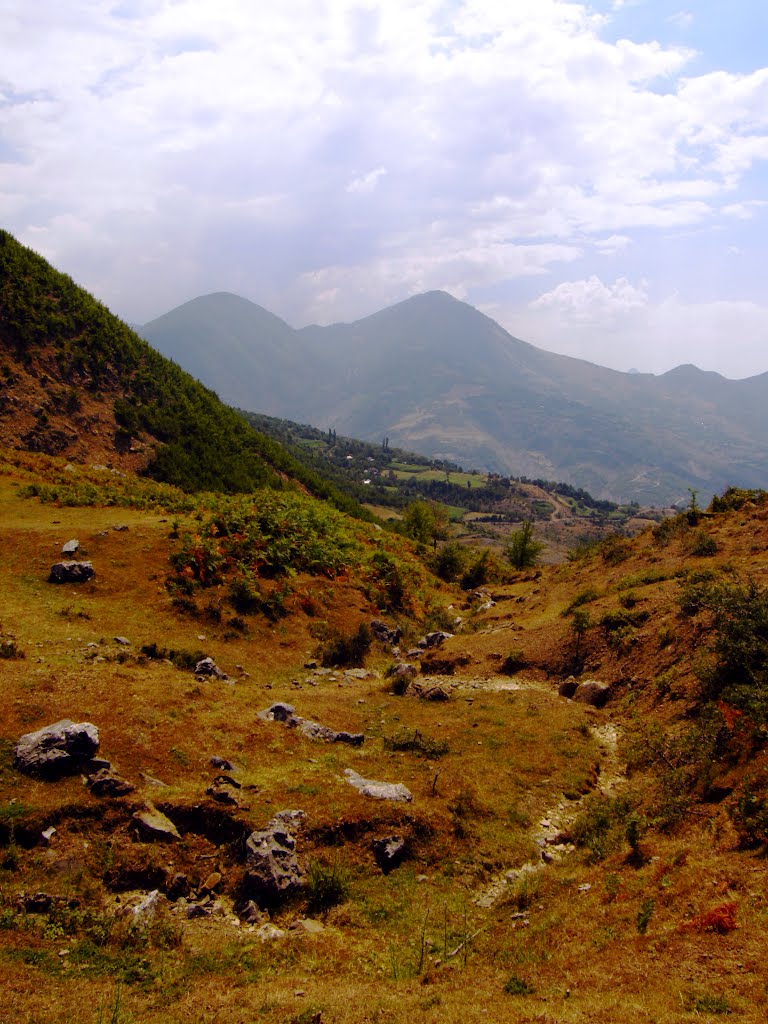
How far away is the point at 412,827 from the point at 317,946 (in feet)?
10.0

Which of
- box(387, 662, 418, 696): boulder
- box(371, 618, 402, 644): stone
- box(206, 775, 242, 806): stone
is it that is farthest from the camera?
box(371, 618, 402, 644): stone

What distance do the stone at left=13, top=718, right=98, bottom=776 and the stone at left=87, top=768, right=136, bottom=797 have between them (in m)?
0.55

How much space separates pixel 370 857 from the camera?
10570 mm

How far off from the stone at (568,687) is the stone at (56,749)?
1553 centimetres

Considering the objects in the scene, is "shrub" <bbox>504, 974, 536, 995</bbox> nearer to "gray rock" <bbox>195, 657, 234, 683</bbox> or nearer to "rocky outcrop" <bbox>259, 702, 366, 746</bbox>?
"rocky outcrop" <bbox>259, 702, 366, 746</bbox>

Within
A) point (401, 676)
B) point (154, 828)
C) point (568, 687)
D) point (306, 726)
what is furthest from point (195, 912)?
point (568, 687)

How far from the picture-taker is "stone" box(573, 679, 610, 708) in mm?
19281

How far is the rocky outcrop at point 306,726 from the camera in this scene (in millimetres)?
14742

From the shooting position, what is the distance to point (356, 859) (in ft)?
34.4

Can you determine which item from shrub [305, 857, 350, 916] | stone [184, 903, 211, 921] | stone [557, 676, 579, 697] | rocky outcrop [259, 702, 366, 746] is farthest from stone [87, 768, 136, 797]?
stone [557, 676, 579, 697]

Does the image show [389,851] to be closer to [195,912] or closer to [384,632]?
[195,912]

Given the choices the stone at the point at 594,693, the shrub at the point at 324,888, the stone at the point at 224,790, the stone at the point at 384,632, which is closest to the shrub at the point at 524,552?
the stone at the point at 384,632

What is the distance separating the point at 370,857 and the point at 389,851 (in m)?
0.37

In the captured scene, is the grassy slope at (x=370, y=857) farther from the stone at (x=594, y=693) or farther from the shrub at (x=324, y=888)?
the stone at (x=594, y=693)
